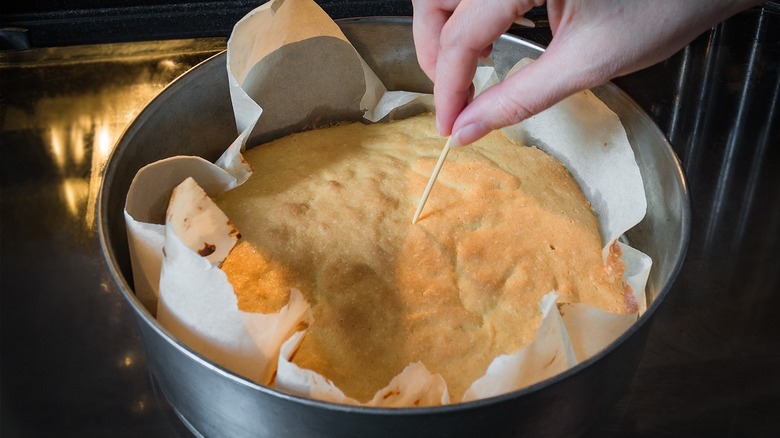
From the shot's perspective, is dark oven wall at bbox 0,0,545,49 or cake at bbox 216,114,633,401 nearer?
cake at bbox 216,114,633,401

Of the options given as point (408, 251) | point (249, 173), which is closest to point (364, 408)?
point (408, 251)

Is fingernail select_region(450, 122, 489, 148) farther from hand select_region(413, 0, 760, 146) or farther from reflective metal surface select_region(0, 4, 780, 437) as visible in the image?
reflective metal surface select_region(0, 4, 780, 437)

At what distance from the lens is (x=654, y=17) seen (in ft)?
2.69

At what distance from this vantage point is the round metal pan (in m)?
0.72

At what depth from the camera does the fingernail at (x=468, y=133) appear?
0.93 m

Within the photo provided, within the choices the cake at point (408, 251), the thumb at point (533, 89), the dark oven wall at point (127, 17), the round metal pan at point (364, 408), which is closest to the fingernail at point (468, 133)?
the thumb at point (533, 89)

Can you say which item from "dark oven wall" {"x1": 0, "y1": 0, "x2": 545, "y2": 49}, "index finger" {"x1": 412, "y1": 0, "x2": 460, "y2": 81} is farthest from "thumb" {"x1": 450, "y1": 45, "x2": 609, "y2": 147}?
"dark oven wall" {"x1": 0, "y1": 0, "x2": 545, "y2": 49}

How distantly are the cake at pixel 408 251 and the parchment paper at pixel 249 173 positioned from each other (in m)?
0.04

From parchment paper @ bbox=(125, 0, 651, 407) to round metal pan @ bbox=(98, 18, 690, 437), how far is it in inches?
1.3

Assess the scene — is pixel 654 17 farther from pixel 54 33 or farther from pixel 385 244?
pixel 54 33

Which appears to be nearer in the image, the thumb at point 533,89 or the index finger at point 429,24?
the thumb at point 533,89

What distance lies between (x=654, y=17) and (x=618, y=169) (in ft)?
1.16

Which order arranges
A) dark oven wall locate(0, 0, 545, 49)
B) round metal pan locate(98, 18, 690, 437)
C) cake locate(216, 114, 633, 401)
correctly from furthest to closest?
1. dark oven wall locate(0, 0, 545, 49)
2. cake locate(216, 114, 633, 401)
3. round metal pan locate(98, 18, 690, 437)

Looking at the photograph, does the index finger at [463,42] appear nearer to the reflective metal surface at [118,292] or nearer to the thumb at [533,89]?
the thumb at [533,89]
